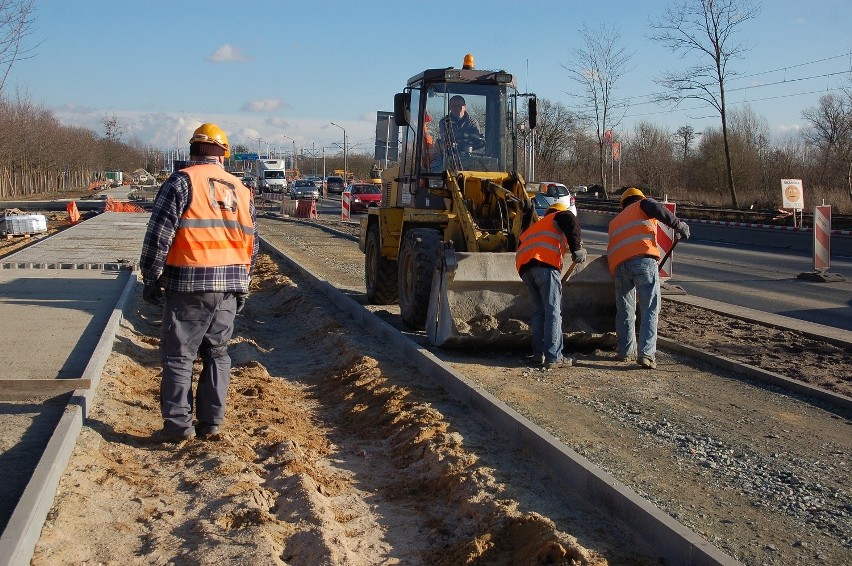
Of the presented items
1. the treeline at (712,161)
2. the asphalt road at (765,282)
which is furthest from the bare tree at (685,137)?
the asphalt road at (765,282)

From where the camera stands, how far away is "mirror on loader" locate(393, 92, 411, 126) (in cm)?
1123

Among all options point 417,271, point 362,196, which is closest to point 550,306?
point 417,271

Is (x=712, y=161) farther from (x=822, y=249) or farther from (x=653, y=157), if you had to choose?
(x=822, y=249)

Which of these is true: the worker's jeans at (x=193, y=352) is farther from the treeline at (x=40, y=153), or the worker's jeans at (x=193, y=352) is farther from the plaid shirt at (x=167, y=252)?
the treeline at (x=40, y=153)

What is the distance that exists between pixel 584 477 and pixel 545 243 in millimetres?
3816

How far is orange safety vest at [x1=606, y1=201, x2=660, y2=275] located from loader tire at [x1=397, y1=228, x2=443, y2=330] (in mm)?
1992

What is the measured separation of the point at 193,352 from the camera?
20.1 ft

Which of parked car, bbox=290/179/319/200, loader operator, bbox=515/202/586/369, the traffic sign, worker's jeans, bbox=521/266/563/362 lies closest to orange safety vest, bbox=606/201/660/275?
loader operator, bbox=515/202/586/369

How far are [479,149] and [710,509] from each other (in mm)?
6982

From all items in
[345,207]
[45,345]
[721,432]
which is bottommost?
[721,432]

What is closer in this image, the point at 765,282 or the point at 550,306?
the point at 550,306

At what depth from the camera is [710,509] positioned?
4941 mm

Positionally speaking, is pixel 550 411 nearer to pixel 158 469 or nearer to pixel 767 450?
pixel 767 450

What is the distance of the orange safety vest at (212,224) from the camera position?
597 cm
